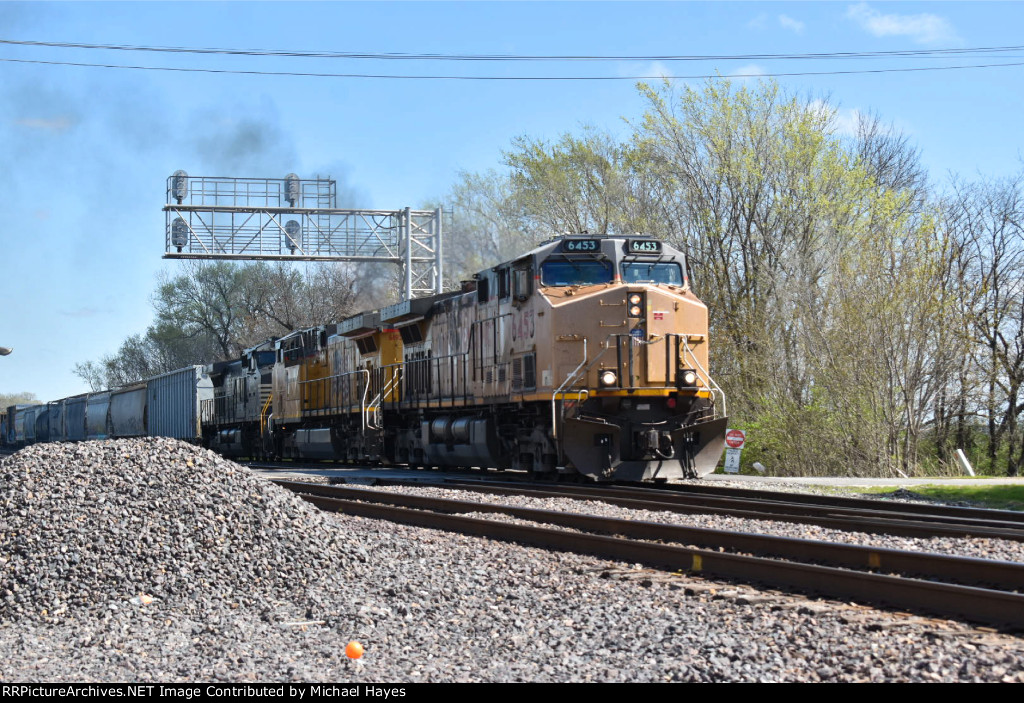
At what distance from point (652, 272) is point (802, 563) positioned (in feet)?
30.4

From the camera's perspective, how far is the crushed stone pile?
718cm

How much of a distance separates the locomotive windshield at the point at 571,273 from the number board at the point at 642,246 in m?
0.54

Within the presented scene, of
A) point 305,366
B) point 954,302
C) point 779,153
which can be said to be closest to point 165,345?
point 305,366

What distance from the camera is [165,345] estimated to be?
7769 centimetres

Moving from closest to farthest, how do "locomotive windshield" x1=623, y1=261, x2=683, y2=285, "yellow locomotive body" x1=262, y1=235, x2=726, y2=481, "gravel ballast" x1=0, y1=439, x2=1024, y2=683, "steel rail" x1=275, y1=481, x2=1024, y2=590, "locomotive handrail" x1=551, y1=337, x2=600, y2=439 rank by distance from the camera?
"gravel ballast" x1=0, y1=439, x2=1024, y2=683
"steel rail" x1=275, y1=481, x2=1024, y2=590
"locomotive handrail" x1=551, y1=337, x2=600, y2=439
"yellow locomotive body" x1=262, y1=235, x2=726, y2=481
"locomotive windshield" x1=623, y1=261, x2=683, y2=285

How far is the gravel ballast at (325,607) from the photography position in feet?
17.3

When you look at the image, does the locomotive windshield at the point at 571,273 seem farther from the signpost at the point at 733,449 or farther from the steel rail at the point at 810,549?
the signpost at the point at 733,449

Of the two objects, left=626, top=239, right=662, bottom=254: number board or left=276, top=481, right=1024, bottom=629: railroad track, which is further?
left=626, top=239, right=662, bottom=254: number board

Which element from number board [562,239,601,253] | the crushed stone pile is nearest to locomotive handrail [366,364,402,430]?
number board [562,239,601,253]

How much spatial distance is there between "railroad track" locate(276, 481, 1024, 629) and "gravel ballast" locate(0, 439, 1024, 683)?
0.30m

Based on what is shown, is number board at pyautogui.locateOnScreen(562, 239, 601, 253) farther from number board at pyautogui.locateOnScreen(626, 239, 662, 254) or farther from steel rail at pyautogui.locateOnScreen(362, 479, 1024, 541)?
steel rail at pyautogui.locateOnScreen(362, 479, 1024, 541)

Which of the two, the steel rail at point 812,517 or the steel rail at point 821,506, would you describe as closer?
the steel rail at point 812,517

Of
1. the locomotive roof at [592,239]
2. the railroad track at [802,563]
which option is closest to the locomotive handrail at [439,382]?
the locomotive roof at [592,239]
